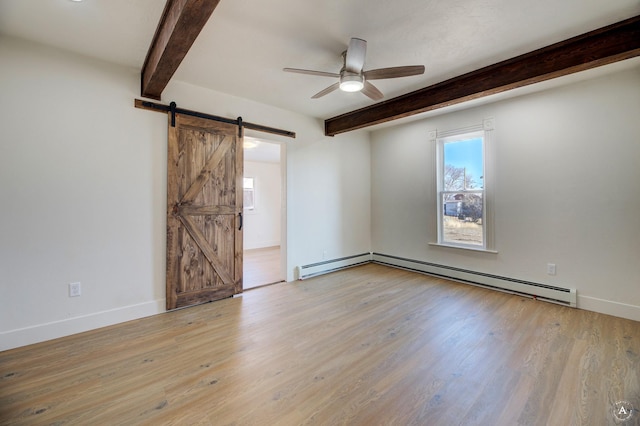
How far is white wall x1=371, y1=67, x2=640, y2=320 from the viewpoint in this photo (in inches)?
118

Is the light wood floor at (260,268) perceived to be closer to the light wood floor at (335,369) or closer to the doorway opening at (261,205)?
the doorway opening at (261,205)

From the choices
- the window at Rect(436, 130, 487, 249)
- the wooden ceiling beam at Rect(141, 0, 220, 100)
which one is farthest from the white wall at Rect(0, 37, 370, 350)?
the window at Rect(436, 130, 487, 249)

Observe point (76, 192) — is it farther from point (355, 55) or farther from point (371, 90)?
point (371, 90)

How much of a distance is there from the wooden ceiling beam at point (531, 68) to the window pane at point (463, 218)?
1.72m

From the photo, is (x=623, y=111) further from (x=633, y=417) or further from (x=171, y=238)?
(x=171, y=238)

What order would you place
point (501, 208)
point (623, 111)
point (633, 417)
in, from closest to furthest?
1. point (633, 417)
2. point (623, 111)
3. point (501, 208)

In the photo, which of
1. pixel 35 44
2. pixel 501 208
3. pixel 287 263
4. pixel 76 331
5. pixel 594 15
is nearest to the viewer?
pixel 594 15

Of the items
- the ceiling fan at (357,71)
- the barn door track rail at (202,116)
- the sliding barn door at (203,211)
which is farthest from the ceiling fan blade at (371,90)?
the sliding barn door at (203,211)

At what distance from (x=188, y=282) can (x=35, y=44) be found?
2.76 metres

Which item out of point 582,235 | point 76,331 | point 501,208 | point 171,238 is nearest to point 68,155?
point 171,238

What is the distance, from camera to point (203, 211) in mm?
3480

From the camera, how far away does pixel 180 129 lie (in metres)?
3.28

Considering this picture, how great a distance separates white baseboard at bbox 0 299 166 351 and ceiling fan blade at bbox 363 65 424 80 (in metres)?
3.38

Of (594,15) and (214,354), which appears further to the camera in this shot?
(214,354)
